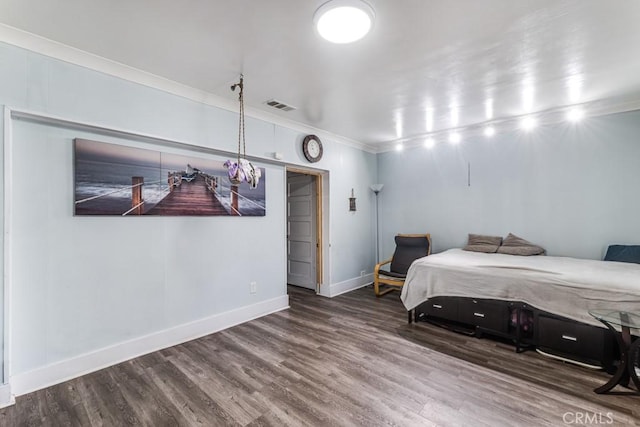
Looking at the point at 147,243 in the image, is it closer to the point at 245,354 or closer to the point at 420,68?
the point at 245,354

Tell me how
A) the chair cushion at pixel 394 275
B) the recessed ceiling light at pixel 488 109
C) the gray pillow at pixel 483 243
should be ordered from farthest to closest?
the chair cushion at pixel 394 275, the gray pillow at pixel 483 243, the recessed ceiling light at pixel 488 109

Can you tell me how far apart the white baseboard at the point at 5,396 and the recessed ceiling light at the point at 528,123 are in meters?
5.97

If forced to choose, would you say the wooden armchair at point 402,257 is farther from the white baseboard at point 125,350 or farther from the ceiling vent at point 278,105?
the ceiling vent at point 278,105

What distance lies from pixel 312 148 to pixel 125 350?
3314 mm

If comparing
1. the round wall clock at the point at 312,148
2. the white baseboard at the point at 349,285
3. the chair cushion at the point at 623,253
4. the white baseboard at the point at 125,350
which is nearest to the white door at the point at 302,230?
the white baseboard at the point at 349,285

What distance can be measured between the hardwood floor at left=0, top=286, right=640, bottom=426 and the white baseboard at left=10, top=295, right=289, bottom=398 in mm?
82

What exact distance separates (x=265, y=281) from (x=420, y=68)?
3077mm

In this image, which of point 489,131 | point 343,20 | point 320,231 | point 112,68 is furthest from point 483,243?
point 112,68

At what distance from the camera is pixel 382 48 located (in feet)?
7.52

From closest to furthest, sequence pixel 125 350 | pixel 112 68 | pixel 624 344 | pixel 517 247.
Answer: pixel 624 344
pixel 112 68
pixel 125 350
pixel 517 247

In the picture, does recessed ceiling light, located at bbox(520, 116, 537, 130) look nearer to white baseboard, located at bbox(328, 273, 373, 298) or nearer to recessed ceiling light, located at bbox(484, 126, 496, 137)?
recessed ceiling light, located at bbox(484, 126, 496, 137)

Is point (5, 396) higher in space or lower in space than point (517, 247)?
lower

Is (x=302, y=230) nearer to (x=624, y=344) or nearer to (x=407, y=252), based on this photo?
(x=407, y=252)

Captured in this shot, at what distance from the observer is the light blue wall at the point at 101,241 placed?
2193mm
